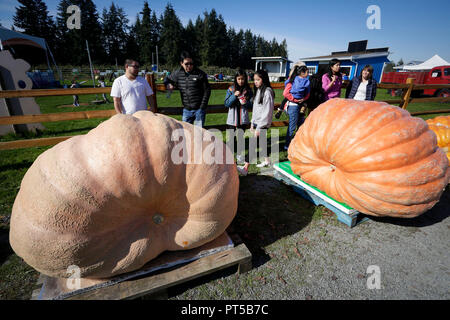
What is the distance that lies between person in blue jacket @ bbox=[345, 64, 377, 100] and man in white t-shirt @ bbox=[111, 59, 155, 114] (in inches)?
194

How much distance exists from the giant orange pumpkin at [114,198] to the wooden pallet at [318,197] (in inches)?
71.8

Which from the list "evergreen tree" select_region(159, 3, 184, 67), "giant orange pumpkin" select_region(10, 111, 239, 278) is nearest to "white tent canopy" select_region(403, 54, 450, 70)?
"giant orange pumpkin" select_region(10, 111, 239, 278)

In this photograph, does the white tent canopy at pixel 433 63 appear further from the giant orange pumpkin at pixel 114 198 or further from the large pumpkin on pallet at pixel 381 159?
the giant orange pumpkin at pixel 114 198

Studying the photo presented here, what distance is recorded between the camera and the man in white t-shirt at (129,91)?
12.5ft

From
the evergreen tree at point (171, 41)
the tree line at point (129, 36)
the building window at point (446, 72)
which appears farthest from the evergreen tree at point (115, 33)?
the building window at point (446, 72)

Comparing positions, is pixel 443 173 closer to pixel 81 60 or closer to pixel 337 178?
pixel 337 178

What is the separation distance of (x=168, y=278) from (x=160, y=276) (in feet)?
0.25

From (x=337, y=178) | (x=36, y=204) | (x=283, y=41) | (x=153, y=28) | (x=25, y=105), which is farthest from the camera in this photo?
(x=283, y=41)

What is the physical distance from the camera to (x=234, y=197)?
2061mm

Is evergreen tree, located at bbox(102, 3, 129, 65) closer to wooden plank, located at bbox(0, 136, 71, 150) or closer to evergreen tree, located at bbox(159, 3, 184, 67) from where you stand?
evergreen tree, located at bbox(159, 3, 184, 67)

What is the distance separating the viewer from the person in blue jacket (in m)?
5.06

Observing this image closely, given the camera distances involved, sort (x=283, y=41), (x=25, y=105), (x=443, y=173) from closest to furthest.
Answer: (x=443, y=173), (x=25, y=105), (x=283, y=41)

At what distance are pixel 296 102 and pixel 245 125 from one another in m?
1.25

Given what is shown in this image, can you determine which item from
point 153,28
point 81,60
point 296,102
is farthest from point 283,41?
point 296,102
